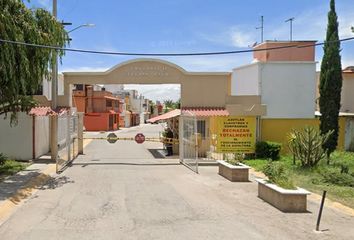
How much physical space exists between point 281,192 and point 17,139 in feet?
49.8

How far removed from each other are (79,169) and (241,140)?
27.6 feet

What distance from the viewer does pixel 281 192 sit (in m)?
10.8

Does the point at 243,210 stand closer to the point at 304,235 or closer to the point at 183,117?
the point at 304,235

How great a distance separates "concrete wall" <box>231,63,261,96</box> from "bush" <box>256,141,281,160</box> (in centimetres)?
766

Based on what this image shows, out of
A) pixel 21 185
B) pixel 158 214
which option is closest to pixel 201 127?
pixel 21 185

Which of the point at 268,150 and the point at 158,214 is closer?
the point at 158,214

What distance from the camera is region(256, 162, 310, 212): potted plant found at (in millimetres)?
10609

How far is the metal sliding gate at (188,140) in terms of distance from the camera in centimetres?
2005

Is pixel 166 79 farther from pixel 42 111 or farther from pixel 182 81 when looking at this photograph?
pixel 42 111

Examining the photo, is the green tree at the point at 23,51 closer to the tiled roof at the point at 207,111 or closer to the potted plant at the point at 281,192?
the potted plant at the point at 281,192

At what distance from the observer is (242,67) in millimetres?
33062

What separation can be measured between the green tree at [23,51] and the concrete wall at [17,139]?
5.79m

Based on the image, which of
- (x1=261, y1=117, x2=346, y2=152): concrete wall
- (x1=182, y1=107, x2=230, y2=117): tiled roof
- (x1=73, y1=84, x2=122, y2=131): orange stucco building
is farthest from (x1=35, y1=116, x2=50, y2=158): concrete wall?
(x1=73, y1=84, x2=122, y2=131): orange stucco building

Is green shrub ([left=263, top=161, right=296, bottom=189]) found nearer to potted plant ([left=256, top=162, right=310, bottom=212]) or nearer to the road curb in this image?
potted plant ([left=256, top=162, right=310, bottom=212])
